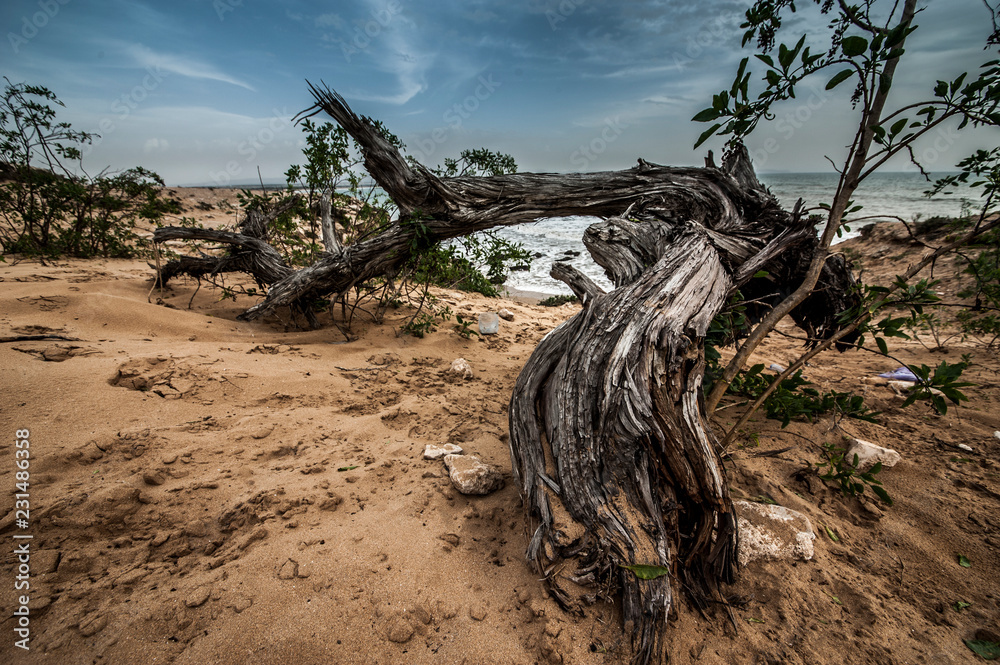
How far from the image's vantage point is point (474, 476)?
194 cm

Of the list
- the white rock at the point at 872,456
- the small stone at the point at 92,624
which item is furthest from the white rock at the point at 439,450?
the white rock at the point at 872,456

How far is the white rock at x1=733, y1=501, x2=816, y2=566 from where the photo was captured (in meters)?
1.67

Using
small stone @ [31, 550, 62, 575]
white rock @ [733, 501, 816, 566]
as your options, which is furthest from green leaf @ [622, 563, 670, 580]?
small stone @ [31, 550, 62, 575]

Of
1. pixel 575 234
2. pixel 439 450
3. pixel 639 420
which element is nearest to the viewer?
pixel 639 420

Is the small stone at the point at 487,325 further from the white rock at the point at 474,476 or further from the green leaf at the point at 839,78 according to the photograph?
the green leaf at the point at 839,78

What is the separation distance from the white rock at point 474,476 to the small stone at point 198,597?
102 cm

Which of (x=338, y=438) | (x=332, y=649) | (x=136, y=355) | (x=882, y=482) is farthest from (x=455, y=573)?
(x=136, y=355)

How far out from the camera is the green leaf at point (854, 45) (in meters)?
1.39

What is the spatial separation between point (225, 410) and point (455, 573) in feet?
6.13

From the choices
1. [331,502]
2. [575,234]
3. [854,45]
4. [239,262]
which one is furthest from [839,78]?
[575,234]

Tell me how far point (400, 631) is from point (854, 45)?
2672 millimetres

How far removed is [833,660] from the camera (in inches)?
52.2

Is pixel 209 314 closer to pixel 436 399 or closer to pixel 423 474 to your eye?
pixel 436 399

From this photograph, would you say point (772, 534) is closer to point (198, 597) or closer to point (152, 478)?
point (198, 597)
